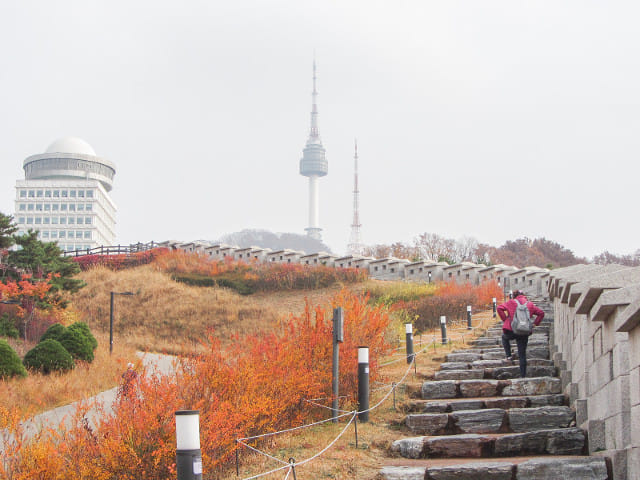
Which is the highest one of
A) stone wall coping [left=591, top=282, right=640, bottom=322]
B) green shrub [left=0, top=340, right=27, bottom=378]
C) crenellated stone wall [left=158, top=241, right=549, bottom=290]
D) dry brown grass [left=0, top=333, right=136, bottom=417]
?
crenellated stone wall [left=158, top=241, right=549, bottom=290]

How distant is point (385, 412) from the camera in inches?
404

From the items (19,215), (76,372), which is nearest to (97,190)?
(19,215)

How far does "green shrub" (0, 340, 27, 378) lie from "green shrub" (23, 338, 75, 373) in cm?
86

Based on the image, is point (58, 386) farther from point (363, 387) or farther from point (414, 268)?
point (414, 268)

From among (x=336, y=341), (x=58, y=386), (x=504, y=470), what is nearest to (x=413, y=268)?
(x=58, y=386)

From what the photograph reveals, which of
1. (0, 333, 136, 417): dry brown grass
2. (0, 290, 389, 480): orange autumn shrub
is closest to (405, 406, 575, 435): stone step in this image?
(0, 290, 389, 480): orange autumn shrub

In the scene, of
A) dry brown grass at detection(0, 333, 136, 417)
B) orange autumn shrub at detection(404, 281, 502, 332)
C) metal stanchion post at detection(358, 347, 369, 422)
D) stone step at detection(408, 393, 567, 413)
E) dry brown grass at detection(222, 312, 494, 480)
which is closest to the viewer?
dry brown grass at detection(222, 312, 494, 480)

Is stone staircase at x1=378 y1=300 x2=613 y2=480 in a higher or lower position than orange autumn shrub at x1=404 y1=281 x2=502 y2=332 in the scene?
lower

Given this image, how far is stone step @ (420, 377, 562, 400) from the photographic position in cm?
1047

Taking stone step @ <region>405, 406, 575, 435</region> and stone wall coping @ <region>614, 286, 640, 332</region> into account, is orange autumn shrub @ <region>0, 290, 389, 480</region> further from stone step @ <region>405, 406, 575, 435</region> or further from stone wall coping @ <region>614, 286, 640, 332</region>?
stone wall coping @ <region>614, 286, 640, 332</region>

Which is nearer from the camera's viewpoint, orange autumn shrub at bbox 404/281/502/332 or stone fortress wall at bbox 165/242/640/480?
stone fortress wall at bbox 165/242/640/480

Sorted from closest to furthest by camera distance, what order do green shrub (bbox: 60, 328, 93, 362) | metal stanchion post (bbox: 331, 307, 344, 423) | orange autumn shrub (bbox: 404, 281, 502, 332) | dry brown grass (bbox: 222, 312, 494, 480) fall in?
dry brown grass (bbox: 222, 312, 494, 480) < metal stanchion post (bbox: 331, 307, 344, 423) < green shrub (bbox: 60, 328, 93, 362) < orange autumn shrub (bbox: 404, 281, 502, 332)

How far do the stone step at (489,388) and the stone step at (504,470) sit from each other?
10.1 feet

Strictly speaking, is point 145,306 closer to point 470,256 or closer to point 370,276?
point 370,276
